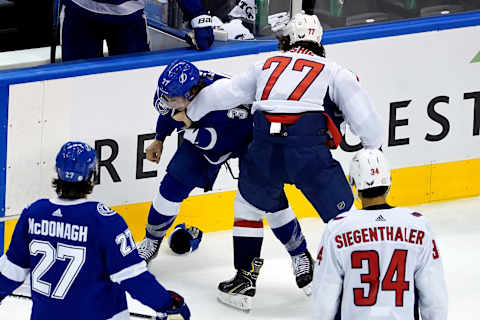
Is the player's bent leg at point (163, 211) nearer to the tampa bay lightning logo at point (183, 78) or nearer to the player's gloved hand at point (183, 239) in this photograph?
the player's gloved hand at point (183, 239)

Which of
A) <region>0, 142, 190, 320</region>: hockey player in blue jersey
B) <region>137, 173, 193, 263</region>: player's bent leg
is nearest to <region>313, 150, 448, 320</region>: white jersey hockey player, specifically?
<region>0, 142, 190, 320</region>: hockey player in blue jersey

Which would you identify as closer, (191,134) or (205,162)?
(191,134)

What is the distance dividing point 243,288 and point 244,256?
0.42 feet

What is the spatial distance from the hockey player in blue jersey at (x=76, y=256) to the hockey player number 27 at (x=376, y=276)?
0.61m

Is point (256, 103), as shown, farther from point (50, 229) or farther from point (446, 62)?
point (446, 62)

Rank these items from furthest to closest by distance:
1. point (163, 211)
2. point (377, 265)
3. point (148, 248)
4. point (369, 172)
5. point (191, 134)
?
point (148, 248) < point (163, 211) < point (191, 134) < point (369, 172) < point (377, 265)

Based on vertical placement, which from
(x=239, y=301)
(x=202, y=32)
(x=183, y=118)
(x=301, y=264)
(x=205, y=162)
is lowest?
(x=239, y=301)

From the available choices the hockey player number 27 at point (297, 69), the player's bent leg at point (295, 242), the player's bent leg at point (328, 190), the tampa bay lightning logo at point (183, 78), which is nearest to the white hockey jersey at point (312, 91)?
the hockey player number 27 at point (297, 69)

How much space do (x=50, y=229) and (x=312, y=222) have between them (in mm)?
2405

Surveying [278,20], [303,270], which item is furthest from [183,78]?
[278,20]

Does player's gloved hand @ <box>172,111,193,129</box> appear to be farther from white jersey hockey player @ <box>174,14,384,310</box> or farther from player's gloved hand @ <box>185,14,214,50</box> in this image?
player's gloved hand @ <box>185,14,214,50</box>

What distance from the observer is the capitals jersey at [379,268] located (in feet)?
12.1

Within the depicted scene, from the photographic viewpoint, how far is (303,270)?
527 centimetres

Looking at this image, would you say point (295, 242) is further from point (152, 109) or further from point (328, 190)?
point (152, 109)
